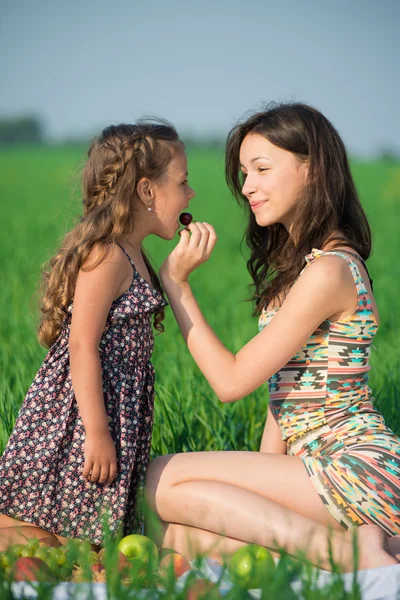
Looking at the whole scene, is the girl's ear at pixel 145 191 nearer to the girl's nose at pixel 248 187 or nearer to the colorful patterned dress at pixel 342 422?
the girl's nose at pixel 248 187

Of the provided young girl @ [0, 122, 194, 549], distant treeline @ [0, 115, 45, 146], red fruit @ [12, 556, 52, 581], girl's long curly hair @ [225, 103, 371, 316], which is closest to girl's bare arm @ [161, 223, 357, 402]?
young girl @ [0, 122, 194, 549]

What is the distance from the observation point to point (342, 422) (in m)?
2.72

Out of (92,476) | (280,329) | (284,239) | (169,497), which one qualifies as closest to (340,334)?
(280,329)

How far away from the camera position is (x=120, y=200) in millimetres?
2771

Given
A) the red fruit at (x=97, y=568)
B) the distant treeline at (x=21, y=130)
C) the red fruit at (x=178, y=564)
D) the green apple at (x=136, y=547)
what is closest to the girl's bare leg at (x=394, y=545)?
the red fruit at (x=178, y=564)

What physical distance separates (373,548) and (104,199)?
149cm

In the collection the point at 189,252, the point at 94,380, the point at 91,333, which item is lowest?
the point at 94,380

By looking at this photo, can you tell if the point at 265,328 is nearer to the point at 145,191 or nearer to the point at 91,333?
the point at 91,333

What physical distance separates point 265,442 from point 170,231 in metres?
0.92

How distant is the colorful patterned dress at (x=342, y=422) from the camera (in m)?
2.48

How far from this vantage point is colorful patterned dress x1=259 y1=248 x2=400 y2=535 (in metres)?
2.48

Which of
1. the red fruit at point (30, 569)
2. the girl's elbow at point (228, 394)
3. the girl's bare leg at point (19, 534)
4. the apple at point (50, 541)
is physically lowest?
the apple at point (50, 541)

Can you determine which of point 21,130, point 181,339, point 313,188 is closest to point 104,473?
point 313,188

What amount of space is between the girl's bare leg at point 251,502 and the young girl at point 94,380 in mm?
166
